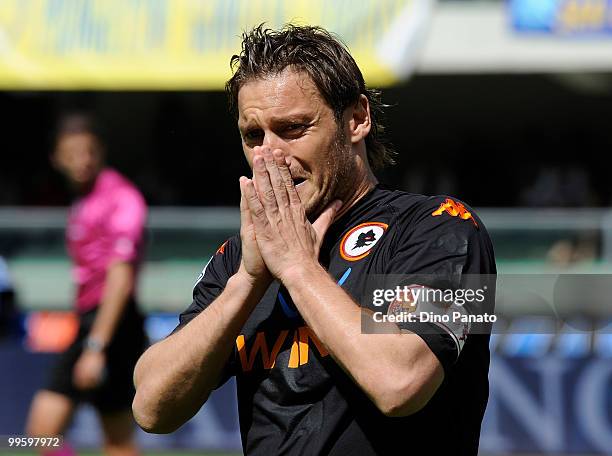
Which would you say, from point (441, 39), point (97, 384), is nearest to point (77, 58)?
point (441, 39)

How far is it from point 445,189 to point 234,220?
4538mm

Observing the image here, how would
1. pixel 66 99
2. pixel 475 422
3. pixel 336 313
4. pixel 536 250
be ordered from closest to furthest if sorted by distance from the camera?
pixel 336 313
pixel 475 422
pixel 536 250
pixel 66 99

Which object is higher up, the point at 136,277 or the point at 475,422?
the point at 475,422

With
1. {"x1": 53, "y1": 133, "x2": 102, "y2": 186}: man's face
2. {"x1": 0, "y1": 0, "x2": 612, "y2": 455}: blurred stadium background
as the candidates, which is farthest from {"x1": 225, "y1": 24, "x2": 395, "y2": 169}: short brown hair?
{"x1": 0, "y1": 0, "x2": 612, "y2": 455}: blurred stadium background

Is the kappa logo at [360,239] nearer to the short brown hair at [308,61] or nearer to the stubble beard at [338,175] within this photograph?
the stubble beard at [338,175]

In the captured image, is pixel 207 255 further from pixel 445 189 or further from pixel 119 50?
pixel 445 189

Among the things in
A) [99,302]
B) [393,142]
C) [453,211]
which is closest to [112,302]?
[99,302]

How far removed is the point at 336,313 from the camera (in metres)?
2.26

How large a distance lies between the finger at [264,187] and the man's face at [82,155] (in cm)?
419

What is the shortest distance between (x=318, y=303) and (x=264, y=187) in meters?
0.32

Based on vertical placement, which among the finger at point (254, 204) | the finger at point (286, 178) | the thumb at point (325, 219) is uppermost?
the finger at point (286, 178)

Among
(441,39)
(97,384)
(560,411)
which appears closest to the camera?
(97,384)

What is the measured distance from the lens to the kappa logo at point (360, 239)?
2.52 meters

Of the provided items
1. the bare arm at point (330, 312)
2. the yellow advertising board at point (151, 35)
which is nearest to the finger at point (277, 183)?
the bare arm at point (330, 312)
